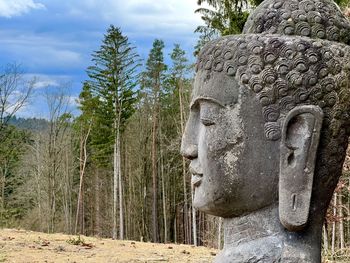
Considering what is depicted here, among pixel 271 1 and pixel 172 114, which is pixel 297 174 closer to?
pixel 271 1

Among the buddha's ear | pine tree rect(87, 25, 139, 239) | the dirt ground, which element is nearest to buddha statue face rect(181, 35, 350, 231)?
the buddha's ear

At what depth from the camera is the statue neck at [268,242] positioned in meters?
3.05

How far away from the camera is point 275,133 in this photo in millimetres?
3021

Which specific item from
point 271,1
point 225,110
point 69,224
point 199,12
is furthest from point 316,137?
point 69,224

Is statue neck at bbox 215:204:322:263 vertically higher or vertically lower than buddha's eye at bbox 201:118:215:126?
lower

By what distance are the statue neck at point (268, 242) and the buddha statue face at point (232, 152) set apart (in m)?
0.07

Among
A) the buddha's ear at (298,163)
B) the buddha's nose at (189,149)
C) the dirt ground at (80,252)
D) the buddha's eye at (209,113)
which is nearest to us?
the buddha's ear at (298,163)

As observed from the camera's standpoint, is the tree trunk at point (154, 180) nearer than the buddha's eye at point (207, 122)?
No

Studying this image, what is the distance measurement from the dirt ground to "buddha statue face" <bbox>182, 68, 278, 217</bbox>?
8.20 m

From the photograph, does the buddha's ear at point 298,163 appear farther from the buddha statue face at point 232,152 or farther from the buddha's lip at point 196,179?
the buddha's lip at point 196,179

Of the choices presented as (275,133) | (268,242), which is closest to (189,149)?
(275,133)

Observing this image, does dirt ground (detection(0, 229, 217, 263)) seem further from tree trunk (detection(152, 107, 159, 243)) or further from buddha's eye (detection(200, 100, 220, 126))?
tree trunk (detection(152, 107, 159, 243))

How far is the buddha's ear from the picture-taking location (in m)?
3.01

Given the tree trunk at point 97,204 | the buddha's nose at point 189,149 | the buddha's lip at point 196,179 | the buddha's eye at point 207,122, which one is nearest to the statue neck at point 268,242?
the buddha's lip at point 196,179
